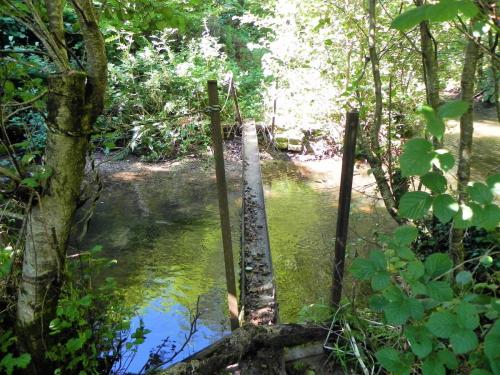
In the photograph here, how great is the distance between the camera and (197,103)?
26.8ft

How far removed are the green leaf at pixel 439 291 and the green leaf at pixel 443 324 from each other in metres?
0.06

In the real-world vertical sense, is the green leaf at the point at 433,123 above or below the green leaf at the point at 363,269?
above

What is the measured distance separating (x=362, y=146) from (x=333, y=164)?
4.72 m

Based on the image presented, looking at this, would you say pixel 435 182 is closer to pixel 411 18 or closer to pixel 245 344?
pixel 411 18

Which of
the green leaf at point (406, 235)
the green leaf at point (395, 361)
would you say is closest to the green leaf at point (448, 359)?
the green leaf at point (395, 361)

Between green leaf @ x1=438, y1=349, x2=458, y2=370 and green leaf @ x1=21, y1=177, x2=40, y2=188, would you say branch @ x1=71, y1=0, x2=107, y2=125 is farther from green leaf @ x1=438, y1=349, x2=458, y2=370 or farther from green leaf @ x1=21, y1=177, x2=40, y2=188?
green leaf @ x1=438, y1=349, x2=458, y2=370

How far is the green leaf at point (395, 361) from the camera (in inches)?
47.5

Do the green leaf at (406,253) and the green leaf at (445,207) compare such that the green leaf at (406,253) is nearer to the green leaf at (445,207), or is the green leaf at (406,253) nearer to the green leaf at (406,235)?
the green leaf at (406,235)

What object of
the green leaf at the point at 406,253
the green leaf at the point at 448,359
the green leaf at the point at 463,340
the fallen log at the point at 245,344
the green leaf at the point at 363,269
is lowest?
the fallen log at the point at 245,344

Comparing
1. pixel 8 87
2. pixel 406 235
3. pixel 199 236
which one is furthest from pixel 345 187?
pixel 199 236

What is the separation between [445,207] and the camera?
1.07 metres

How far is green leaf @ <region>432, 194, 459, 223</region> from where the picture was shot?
1058mm

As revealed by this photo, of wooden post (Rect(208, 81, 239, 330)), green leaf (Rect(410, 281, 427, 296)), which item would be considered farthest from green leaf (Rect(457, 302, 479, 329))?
wooden post (Rect(208, 81, 239, 330))

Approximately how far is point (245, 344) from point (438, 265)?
117cm
